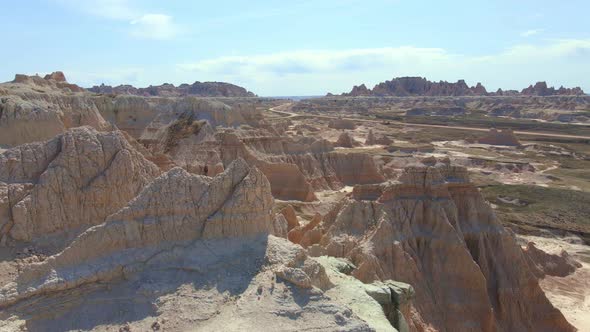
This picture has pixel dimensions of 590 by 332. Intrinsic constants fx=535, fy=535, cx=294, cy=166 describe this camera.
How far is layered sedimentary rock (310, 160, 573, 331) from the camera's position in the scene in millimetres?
21891

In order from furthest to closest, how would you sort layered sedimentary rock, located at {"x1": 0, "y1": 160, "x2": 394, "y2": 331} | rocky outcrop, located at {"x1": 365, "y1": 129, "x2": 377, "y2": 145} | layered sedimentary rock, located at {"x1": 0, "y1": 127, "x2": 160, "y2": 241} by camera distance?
rocky outcrop, located at {"x1": 365, "y1": 129, "x2": 377, "y2": 145} → layered sedimentary rock, located at {"x1": 0, "y1": 127, "x2": 160, "y2": 241} → layered sedimentary rock, located at {"x1": 0, "y1": 160, "x2": 394, "y2": 331}

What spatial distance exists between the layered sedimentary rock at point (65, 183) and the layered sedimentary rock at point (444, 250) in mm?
8161

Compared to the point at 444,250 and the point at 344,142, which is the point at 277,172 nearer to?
the point at 444,250

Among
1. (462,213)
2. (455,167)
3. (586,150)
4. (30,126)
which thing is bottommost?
(586,150)

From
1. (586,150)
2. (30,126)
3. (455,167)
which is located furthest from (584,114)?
(30,126)

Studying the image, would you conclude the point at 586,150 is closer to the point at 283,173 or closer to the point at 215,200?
the point at 283,173

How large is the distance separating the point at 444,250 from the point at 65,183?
1552 cm

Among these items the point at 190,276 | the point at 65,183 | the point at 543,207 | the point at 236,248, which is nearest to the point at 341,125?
the point at 543,207

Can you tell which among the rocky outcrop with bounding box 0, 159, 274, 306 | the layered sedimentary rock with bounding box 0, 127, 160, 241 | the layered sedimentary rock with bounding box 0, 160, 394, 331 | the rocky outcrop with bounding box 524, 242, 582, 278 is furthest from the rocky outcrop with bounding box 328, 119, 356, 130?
the layered sedimentary rock with bounding box 0, 160, 394, 331

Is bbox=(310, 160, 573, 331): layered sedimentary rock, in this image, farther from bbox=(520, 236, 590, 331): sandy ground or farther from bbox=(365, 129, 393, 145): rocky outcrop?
bbox=(365, 129, 393, 145): rocky outcrop

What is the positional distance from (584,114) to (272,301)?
539 feet

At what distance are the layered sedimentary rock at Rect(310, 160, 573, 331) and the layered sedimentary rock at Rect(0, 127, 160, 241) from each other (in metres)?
8.16

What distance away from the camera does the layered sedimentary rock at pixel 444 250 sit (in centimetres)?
2189

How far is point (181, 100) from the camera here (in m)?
54.5
